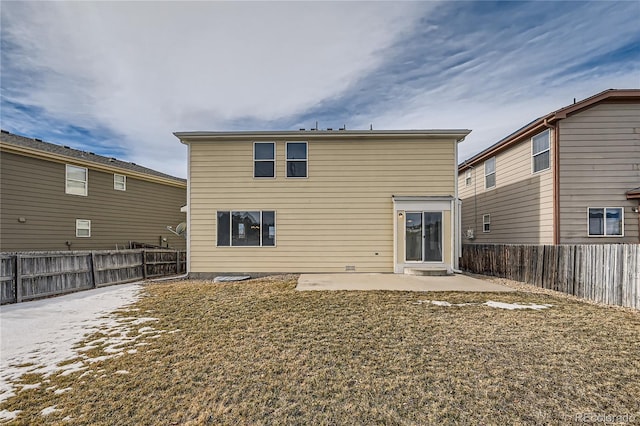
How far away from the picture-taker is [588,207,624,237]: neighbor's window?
9.08m

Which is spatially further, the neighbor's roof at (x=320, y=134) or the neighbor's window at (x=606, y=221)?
the neighbor's roof at (x=320, y=134)

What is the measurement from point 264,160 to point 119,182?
842cm

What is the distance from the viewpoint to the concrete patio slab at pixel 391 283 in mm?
7508

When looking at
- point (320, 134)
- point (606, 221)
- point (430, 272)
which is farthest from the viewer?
point (320, 134)

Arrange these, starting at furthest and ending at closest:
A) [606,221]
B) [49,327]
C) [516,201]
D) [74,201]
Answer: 1. [74,201]
2. [516,201]
3. [606,221]
4. [49,327]

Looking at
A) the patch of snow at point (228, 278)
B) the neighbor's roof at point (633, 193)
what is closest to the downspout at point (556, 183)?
the neighbor's roof at point (633, 193)

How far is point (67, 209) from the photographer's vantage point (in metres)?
11.9

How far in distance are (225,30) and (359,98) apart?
261 inches

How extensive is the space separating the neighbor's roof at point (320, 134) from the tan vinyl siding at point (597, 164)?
332 cm

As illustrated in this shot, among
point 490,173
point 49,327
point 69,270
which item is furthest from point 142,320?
point 490,173

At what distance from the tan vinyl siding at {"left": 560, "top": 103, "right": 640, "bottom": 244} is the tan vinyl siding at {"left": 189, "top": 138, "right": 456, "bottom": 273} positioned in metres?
3.50

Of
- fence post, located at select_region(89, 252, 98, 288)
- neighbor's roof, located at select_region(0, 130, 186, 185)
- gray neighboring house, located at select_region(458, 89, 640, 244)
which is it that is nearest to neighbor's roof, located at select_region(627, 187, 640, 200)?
gray neighboring house, located at select_region(458, 89, 640, 244)

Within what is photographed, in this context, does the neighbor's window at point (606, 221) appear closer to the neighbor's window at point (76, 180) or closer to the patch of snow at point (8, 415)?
the patch of snow at point (8, 415)

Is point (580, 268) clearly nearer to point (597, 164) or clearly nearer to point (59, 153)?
point (597, 164)
